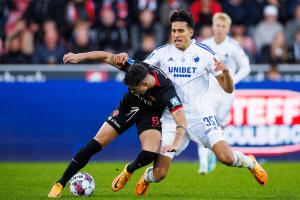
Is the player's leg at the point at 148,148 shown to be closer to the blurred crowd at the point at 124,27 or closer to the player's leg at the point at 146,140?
the player's leg at the point at 146,140

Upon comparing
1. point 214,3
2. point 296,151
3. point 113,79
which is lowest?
point 296,151

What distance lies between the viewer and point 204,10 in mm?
19734

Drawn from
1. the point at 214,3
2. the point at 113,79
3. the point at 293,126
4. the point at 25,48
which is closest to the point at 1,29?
the point at 25,48

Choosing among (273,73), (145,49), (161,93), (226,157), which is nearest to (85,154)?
(161,93)

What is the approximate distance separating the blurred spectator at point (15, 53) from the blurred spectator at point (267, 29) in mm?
5358

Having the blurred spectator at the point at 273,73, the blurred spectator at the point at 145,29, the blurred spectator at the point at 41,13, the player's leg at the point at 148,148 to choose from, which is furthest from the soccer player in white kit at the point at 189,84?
the blurred spectator at the point at 41,13

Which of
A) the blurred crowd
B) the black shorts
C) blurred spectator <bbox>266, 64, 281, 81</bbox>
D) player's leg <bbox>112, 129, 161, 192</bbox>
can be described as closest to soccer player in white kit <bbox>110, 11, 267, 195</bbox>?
player's leg <bbox>112, 129, 161, 192</bbox>

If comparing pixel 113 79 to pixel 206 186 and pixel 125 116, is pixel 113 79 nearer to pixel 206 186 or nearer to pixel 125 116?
pixel 206 186

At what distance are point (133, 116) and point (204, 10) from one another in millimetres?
9290

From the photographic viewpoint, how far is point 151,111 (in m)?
10.9

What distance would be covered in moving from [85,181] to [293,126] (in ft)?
22.3

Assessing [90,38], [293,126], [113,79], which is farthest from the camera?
[90,38]

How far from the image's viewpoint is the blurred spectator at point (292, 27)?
794 inches

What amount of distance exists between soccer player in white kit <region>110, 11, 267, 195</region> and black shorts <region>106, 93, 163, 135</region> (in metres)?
0.32
